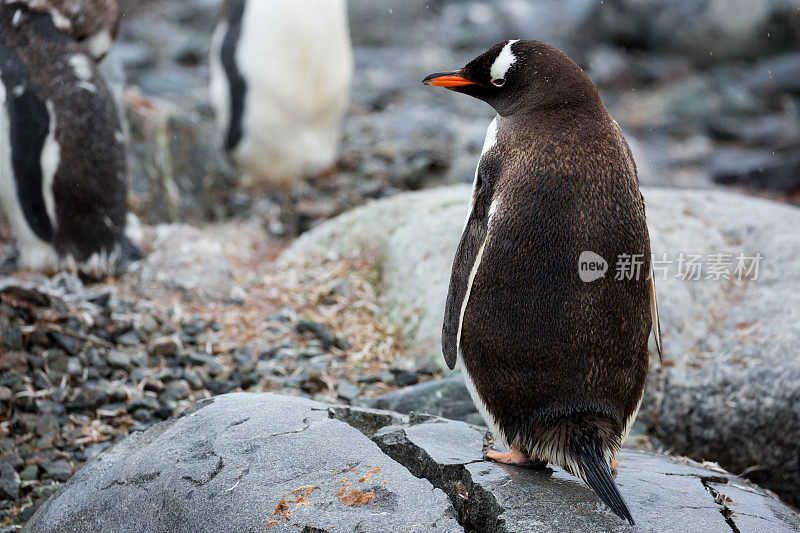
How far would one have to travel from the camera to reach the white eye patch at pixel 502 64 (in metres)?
2.74

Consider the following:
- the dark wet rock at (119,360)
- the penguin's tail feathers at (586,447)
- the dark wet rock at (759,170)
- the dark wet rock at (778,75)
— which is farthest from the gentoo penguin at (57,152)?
the dark wet rock at (778,75)

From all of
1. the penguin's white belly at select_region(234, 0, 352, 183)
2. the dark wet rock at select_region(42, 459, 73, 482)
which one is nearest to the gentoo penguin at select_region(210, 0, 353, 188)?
the penguin's white belly at select_region(234, 0, 352, 183)

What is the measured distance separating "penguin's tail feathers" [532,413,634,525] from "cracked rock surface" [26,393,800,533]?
0.07 m

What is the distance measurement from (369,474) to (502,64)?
136 centimetres

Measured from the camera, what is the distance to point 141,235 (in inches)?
220

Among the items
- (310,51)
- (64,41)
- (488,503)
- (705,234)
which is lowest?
(488,503)

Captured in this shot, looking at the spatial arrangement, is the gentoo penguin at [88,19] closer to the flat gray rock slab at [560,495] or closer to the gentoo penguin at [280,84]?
the gentoo penguin at [280,84]

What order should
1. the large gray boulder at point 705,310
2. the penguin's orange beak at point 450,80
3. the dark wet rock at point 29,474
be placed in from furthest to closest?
the large gray boulder at point 705,310
the dark wet rock at point 29,474
the penguin's orange beak at point 450,80

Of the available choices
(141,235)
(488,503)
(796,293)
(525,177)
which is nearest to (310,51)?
(141,235)

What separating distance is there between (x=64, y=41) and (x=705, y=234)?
3.86 meters

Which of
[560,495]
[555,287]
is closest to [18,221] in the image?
[555,287]

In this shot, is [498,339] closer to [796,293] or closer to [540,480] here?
[540,480]

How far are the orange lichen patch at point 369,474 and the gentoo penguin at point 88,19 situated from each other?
3.75m

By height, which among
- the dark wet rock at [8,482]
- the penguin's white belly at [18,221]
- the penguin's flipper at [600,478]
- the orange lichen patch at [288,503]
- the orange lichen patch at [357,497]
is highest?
the penguin's white belly at [18,221]
